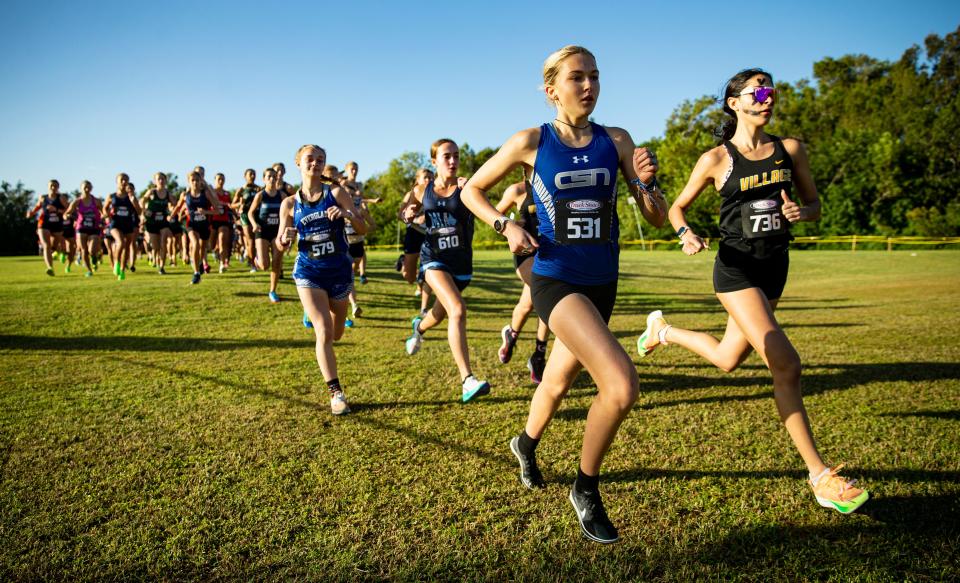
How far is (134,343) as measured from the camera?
7.86 metres

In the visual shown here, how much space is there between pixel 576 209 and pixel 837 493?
200 cm

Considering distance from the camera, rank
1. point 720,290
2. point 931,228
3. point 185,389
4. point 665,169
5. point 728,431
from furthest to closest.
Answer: point 665,169
point 931,228
point 185,389
point 728,431
point 720,290

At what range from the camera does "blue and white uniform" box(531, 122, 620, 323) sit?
2.98m

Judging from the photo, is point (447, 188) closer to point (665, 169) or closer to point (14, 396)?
point (14, 396)

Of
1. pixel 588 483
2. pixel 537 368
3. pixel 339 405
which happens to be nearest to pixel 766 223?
pixel 588 483

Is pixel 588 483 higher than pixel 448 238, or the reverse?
pixel 448 238

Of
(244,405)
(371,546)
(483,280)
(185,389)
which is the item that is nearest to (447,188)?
(244,405)

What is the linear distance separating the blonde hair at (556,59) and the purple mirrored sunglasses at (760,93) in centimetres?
131

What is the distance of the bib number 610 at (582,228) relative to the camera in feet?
9.84

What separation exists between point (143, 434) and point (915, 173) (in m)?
59.9

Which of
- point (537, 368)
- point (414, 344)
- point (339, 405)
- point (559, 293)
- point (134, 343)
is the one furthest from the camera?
point (134, 343)

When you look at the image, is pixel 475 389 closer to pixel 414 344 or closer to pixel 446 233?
pixel 414 344

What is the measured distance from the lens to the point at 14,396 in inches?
209

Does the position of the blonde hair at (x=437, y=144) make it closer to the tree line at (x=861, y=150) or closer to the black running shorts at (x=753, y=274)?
the black running shorts at (x=753, y=274)
